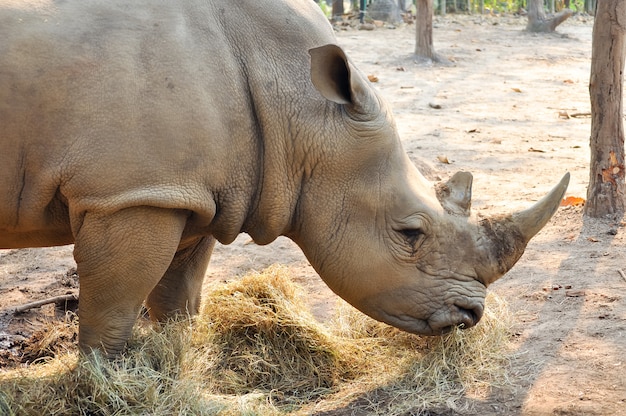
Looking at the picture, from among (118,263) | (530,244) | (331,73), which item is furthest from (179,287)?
(530,244)

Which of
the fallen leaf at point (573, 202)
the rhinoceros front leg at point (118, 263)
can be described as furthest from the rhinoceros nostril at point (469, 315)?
the fallen leaf at point (573, 202)

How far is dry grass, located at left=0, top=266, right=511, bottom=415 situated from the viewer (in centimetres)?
436

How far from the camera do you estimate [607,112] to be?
25.6ft

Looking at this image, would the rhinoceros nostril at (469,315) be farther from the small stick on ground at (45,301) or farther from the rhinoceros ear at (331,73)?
the small stick on ground at (45,301)

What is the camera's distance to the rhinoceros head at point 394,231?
4.68 m

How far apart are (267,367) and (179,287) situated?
70cm

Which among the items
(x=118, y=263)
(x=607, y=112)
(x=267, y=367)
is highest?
(x=118, y=263)

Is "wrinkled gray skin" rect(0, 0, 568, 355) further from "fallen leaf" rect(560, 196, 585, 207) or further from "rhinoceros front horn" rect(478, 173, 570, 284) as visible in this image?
"fallen leaf" rect(560, 196, 585, 207)

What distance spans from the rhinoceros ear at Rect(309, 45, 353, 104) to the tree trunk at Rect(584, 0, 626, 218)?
3.85 meters

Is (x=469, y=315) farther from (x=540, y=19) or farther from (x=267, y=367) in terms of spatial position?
(x=540, y=19)

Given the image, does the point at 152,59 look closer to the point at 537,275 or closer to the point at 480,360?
the point at 480,360

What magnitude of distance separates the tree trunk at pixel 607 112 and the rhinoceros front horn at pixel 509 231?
3137 millimetres

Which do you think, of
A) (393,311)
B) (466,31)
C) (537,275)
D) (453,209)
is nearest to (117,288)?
(393,311)

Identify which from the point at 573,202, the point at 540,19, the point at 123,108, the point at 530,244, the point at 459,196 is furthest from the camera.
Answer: the point at 540,19
